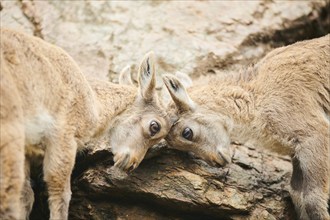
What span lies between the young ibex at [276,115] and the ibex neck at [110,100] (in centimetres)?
62

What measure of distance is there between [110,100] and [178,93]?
104cm

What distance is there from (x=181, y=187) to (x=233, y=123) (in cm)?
128

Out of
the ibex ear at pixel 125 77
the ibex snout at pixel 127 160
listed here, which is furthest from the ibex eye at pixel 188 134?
the ibex ear at pixel 125 77

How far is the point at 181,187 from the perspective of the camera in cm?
912

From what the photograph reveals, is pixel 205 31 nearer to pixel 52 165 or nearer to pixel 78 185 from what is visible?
pixel 78 185

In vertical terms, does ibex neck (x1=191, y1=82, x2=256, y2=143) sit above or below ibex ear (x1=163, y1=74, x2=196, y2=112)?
below

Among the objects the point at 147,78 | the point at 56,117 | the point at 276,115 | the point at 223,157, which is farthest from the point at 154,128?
the point at 276,115

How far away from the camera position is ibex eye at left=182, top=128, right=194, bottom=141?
934 cm

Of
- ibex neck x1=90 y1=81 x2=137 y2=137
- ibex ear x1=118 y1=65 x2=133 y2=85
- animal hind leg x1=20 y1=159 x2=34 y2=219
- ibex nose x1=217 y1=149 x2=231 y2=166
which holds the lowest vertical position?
ibex nose x1=217 y1=149 x2=231 y2=166

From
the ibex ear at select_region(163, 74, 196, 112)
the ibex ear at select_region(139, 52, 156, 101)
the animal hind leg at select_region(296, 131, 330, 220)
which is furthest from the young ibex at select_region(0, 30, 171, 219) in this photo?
the animal hind leg at select_region(296, 131, 330, 220)

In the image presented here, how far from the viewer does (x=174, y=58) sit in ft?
39.0

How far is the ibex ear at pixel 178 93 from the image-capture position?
30.4 feet

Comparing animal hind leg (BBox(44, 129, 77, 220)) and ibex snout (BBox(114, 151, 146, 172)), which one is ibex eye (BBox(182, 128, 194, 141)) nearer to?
→ ibex snout (BBox(114, 151, 146, 172))

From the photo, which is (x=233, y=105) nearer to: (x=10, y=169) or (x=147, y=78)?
(x=147, y=78)
